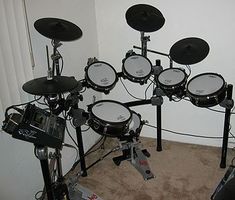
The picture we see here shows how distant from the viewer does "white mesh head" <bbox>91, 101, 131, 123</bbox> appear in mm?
2033

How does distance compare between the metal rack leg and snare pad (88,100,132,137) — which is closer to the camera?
snare pad (88,100,132,137)

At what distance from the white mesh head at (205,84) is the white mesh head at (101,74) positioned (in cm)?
62

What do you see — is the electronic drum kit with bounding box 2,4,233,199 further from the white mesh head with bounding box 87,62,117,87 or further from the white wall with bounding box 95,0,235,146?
the white wall with bounding box 95,0,235,146

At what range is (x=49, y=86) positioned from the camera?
66.5 inches

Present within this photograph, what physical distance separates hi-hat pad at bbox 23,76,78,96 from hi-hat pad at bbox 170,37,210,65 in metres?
0.88

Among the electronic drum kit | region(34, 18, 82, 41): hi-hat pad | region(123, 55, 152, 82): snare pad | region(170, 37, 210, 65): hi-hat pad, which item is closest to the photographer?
region(34, 18, 82, 41): hi-hat pad

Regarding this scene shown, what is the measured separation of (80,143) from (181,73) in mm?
998

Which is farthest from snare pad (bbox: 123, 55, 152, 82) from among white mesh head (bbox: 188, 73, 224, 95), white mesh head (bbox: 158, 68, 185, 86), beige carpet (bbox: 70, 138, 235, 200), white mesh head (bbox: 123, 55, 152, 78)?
beige carpet (bbox: 70, 138, 235, 200)

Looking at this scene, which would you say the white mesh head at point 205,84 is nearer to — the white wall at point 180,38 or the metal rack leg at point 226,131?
the metal rack leg at point 226,131

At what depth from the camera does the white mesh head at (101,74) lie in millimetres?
2322

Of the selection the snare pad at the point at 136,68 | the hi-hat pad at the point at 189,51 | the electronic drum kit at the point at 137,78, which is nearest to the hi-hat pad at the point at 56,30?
the electronic drum kit at the point at 137,78

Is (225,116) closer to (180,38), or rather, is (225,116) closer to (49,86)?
(180,38)

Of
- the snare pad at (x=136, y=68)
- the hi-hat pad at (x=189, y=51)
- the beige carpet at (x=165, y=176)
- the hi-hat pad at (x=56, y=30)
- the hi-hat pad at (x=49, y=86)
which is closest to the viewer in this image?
the hi-hat pad at (x=49, y=86)

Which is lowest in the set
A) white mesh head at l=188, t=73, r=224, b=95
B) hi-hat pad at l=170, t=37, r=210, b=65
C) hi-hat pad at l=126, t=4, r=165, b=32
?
white mesh head at l=188, t=73, r=224, b=95
